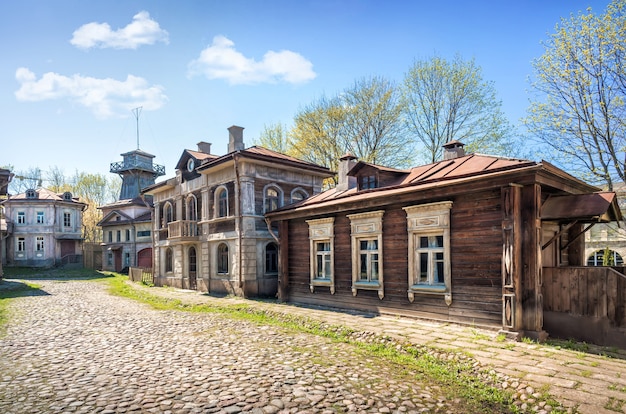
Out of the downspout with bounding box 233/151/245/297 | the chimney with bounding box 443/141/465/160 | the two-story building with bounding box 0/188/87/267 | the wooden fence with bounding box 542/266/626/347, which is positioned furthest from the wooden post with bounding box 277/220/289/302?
the two-story building with bounding box 0/188/87/267

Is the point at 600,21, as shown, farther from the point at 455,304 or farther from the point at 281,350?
the point at 281,350

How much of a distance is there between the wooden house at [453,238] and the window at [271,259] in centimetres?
420

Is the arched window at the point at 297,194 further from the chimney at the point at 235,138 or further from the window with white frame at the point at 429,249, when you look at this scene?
the window with white frame at the point at 429,249

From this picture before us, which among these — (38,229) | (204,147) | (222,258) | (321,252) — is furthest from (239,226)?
(38,229)

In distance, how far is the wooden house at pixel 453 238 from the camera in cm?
870

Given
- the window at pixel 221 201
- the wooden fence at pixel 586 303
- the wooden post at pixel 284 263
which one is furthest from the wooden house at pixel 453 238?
the window at pixel 221 201

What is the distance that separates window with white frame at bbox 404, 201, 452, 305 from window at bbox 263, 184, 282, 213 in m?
8.87

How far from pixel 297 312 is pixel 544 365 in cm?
762

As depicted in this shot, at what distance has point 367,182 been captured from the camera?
43.7 ft

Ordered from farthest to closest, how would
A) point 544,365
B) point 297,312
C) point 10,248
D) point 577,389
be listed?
point 10,248, point 297,312, point 544,365, point 577,389

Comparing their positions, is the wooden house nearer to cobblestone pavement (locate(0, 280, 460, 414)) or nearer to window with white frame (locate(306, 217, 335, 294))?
window with white frame (locate(306, 217, 335, 294))

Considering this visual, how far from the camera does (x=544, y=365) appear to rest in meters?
6.82

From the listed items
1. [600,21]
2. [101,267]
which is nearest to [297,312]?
[600,21]

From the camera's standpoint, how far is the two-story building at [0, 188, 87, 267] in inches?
1538
